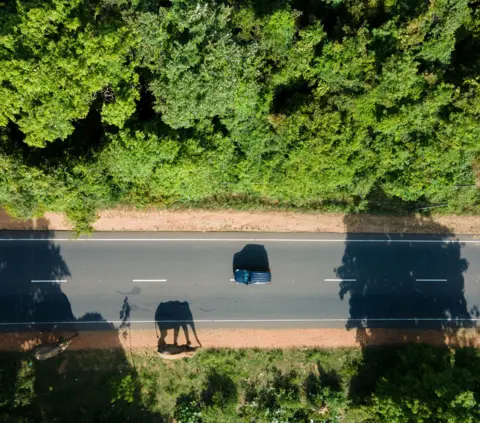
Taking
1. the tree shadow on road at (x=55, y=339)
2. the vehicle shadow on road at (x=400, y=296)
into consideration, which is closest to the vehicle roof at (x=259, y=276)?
the vehicle shadow on road at (x=400, y=296)

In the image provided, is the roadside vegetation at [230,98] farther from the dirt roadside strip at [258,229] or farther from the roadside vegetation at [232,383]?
the roadside vegetation at [232,383]

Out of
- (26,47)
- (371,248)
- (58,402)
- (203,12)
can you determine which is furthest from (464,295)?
(26,47)

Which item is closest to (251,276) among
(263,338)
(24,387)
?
(263,338)

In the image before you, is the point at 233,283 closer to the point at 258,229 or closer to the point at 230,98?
the point at 258,229

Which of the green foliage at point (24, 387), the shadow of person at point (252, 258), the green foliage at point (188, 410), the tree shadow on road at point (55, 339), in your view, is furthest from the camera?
the shadow of person at point (252, 258)

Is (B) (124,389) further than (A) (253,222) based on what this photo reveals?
No
